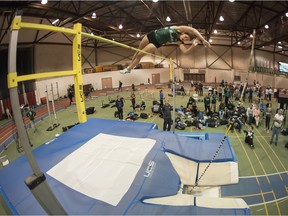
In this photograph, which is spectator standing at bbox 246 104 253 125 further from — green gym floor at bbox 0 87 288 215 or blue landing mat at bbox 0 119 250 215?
blue landing mat at bbox 0 119 250 215

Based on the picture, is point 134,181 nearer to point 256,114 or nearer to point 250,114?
point 256,114

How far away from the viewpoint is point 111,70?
24703mm

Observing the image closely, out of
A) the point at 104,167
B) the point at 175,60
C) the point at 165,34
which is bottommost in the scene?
the point at 104,167

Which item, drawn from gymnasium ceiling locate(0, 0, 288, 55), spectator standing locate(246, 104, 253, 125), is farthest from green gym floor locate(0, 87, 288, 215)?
gymnasium ceiling locate(0, 0, 288, 55)

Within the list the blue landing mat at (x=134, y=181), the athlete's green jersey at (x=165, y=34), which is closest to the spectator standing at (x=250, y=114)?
the blue landing mat at (x=134, y=181)

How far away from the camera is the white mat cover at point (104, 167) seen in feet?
10.9

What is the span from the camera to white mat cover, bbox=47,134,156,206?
334 centimetres

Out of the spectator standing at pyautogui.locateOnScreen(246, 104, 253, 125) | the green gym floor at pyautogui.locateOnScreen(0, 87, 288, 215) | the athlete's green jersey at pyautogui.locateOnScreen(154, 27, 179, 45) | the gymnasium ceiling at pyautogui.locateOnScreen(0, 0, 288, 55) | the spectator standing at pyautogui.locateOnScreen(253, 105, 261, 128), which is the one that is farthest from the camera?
the gymnasium ceiling at pyautogui.locateOnScreen(0, 0, 288, 55)

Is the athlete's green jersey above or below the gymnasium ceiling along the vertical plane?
below

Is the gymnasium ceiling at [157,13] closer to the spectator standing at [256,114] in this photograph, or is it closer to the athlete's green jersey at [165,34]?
the spectator standing at [256,114]

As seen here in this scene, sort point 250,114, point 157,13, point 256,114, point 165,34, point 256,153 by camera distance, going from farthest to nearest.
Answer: point 157,13, point 250,114, point 256,114, point 256,153, point 165,34

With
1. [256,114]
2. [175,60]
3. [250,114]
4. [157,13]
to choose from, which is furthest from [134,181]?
[175,60]

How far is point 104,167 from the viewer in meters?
3.92

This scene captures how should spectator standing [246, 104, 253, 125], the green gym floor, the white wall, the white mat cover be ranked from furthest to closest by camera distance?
1. the white wall
2. spectator standing [246, 104, 253, 125]
3. the green gym floor
4. the white mat cover
